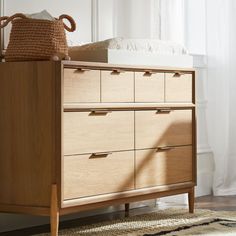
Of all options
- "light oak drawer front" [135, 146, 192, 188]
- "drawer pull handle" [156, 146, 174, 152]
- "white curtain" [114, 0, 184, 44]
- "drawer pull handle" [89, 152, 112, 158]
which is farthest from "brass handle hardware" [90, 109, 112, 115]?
"white curtain" [114, 0, 184, 44]

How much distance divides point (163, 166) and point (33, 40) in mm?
943

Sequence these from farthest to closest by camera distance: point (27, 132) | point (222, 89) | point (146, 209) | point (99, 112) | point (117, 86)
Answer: point (222, 89)
point (146, 209)
point (117, 86)
point (99, 112)
point (27, 132)

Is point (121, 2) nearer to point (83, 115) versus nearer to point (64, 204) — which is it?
point (83, 115)

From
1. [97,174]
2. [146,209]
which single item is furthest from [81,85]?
[146,209]

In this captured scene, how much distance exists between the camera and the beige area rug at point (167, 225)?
314 centimetres

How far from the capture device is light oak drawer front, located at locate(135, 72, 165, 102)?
329 centimetres

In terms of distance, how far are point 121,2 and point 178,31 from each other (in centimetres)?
44

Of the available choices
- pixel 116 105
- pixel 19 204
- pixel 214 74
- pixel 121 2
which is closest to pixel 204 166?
pixel 214 74

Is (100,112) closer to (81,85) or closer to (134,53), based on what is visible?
(81,85)

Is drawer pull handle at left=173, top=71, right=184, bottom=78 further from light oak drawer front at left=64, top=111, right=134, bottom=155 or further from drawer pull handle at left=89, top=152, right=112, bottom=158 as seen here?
drawer pull handle at left=89, top=152, right=112, bottom=158

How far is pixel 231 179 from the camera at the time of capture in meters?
4.46

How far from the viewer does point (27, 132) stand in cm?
291

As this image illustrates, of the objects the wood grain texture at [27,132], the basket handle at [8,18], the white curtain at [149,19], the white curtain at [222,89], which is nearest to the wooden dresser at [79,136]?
the wood grain texture at [27,132]

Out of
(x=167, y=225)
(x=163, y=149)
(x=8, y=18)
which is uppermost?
(x=8, y=18)
